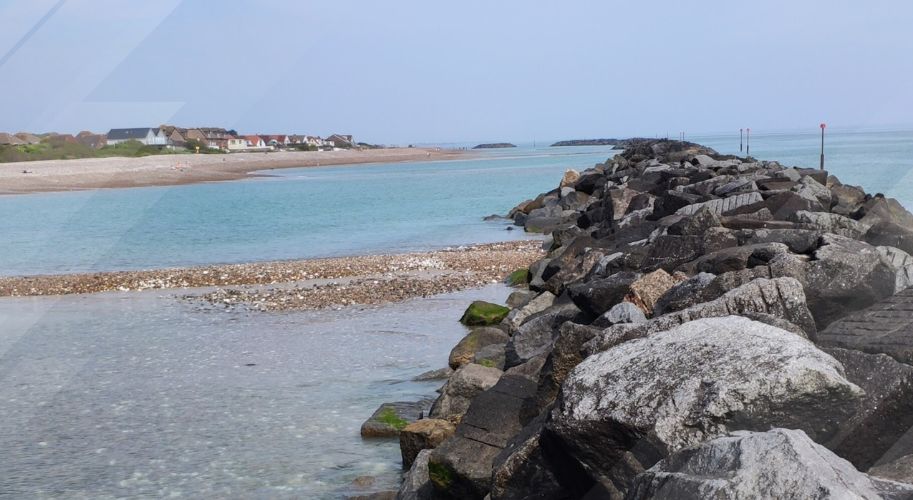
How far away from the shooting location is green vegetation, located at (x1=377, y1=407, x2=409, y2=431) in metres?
8.96

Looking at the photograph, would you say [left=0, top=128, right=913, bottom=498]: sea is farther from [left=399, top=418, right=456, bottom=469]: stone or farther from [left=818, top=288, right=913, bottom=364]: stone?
[left=818, top=288, right=913, bottom=364]: stone

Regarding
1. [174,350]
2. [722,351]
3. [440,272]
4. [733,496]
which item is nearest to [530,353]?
[722,351]

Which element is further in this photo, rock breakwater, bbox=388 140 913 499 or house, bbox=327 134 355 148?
house, bbox=327 134 355 148

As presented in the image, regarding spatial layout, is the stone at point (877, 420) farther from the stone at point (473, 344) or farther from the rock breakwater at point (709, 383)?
the stone at point (473, 344)

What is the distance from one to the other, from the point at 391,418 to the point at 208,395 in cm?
270

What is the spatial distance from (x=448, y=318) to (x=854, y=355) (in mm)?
9999

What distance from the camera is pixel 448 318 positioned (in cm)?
1455

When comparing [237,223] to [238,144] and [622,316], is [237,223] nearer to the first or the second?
[622,316]

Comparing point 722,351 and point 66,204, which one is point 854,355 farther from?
point 66,204

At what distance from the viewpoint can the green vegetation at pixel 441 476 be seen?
6.56 metres

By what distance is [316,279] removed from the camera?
64.5ft

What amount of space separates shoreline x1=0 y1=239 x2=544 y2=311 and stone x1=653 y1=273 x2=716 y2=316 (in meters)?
9.54

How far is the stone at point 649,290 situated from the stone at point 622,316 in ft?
1.11

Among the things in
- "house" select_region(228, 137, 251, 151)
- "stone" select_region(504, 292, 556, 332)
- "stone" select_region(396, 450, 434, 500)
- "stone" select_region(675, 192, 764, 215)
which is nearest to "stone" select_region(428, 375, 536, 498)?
"stone" select_region(396, 450, 434, 500)
